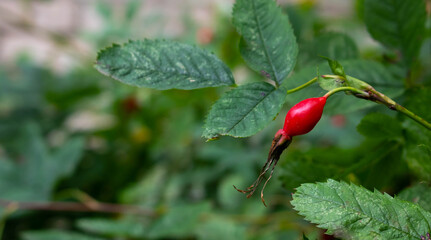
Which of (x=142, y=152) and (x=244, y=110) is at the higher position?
(x=244, y=110)

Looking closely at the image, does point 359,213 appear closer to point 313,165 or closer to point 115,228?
point 313,165

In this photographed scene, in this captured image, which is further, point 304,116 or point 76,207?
Answer: point 76,207

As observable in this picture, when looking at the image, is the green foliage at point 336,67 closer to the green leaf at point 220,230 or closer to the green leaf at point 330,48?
the green leaf at point 330,48

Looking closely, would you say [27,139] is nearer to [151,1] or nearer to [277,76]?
[277,76]

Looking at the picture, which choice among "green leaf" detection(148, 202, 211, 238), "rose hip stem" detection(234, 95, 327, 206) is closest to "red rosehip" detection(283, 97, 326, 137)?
"rose hip stem" detection(234, 95, 327, 206)

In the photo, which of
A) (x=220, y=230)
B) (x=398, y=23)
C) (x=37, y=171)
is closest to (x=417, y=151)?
(x=398, y=23)

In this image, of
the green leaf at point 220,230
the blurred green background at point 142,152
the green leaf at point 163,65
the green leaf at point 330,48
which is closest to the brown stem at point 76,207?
the blurred green background at point 142,152

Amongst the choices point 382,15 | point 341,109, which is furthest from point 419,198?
point 382,15

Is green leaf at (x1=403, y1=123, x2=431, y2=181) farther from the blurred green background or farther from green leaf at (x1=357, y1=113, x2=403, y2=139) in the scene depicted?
the blurred green background
